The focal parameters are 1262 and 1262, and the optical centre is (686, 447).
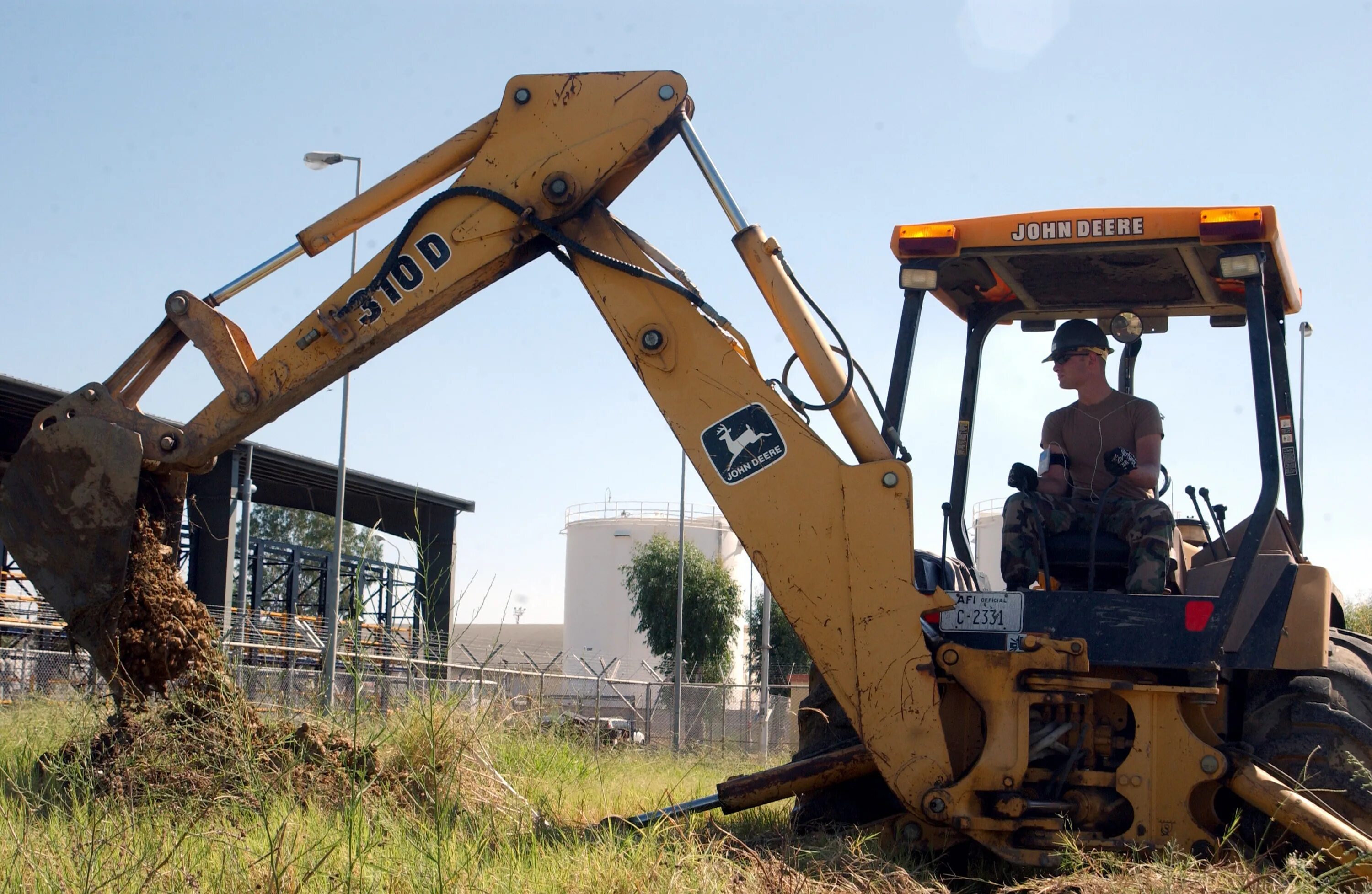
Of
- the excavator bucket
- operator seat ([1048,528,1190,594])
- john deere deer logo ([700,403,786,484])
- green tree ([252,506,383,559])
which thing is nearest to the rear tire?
operator seat ([1048,528,1190,594])

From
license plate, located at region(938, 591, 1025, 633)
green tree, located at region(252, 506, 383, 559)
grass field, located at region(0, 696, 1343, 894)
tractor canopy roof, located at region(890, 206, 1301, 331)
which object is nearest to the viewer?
grass field, located at region(0, 696, 1343, 894)

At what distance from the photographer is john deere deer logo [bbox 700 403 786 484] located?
18.1 feet

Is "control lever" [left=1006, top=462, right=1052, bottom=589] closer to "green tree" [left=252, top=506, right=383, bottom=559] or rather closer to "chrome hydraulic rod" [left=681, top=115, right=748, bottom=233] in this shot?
"chrome hydraulic rod" [left=681, top=115, right=748, bottom=233]

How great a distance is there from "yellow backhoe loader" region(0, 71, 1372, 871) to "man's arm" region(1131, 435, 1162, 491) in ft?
1.33

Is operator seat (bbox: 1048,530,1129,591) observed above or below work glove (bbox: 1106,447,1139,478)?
below

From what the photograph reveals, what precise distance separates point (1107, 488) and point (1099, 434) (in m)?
0.41

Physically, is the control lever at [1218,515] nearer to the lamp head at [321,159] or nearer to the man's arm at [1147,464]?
the man's arm at [1147,464]

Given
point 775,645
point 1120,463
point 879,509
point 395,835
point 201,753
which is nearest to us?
point 395,835

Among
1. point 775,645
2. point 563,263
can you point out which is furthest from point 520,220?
point 775,645

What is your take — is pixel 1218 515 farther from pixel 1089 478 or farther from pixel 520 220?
pixel 520 220

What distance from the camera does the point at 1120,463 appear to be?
5703 mm

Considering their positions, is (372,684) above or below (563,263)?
below

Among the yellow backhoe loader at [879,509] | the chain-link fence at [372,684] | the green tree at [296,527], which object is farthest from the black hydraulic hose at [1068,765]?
the green tree at [296,527]

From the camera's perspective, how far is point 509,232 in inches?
231
